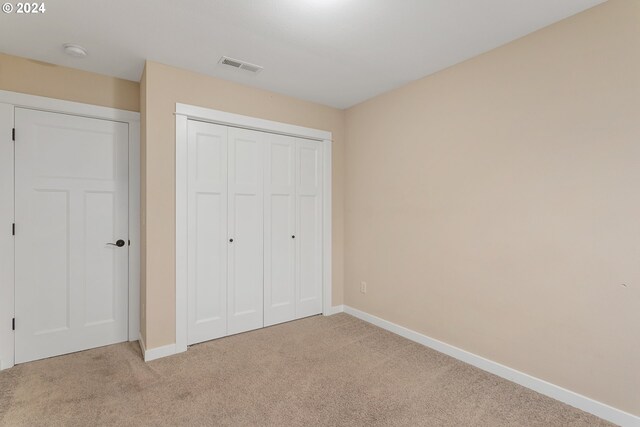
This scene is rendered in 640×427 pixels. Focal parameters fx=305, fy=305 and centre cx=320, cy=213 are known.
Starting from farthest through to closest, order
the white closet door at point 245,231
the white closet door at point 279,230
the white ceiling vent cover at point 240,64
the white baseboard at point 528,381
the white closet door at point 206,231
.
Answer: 1. the white closet door at point 279,230
2. the white closet door at point 245,231
3. the white closet door at point 206,231
4. the white ceiling vent cover at point 240,64
5. the white baseboard at point 528,381

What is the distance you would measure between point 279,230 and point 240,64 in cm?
170

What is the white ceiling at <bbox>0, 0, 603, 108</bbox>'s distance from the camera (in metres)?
1.93

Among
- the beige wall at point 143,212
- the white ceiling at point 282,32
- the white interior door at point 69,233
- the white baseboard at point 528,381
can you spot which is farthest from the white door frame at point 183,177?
the white baseboard at point 528,381

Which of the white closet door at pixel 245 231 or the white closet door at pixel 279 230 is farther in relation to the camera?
the white closet door at pixel 279 230

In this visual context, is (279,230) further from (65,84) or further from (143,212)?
(65,84)

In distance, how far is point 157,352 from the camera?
8.55 feet

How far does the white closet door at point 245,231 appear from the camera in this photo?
310cm

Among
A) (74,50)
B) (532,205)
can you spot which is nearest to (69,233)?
(74,50)

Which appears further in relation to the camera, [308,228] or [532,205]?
[308,228]

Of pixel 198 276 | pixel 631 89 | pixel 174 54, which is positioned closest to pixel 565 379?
pixel 631 89

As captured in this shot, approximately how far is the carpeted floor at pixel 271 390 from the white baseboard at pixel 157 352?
0.07 m

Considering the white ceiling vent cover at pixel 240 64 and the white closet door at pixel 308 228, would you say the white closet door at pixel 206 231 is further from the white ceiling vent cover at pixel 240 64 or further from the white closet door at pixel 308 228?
the white closet door at pixel 308 228

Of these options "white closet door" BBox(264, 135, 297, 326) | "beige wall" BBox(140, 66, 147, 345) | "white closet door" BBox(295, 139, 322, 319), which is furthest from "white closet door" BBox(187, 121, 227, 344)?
"white closet door" BBox(295, 139, 322, 319)

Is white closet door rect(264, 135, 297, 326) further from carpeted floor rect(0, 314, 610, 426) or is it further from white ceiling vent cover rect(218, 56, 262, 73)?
white ceiling vent cover rect(218, 56, 262, 73)
